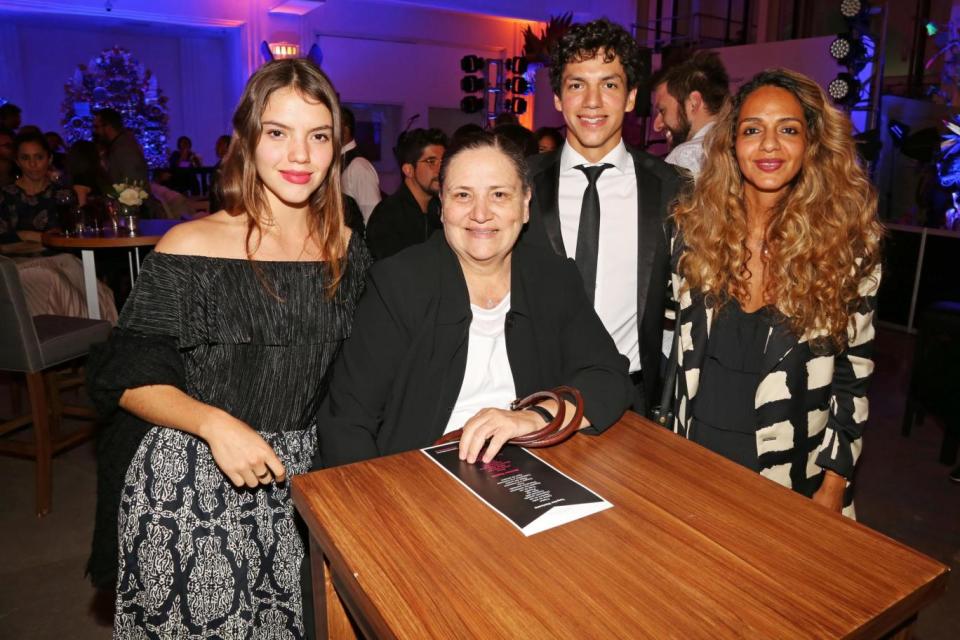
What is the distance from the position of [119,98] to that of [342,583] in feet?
45.1

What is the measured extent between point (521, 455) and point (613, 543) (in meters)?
0.36

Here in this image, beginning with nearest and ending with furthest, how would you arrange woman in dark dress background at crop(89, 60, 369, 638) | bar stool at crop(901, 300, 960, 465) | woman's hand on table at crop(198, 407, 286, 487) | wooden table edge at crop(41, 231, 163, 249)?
woman's hand on table at crop(198, 407, 286, 487) < woman in dark dress background at crop(89, 60, 369, 638) < bar stool at crop(901, 300, 960, 465) < wooden table edge at crop(41, 231, 163, 249)

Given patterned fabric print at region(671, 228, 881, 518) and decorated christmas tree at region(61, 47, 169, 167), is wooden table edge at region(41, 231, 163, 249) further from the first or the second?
decorated christmas tree at region(61, 47, 169, 167)

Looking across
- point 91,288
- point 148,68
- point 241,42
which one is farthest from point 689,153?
point 148,68

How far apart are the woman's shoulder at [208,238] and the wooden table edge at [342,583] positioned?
65cm

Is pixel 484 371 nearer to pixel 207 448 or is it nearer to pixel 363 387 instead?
pixel 363 387

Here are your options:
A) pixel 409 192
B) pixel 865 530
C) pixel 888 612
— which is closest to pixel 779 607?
pixel 888 612

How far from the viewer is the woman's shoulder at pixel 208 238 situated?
5.29 ft

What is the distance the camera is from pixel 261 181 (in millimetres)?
1747

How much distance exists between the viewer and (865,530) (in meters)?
1.18

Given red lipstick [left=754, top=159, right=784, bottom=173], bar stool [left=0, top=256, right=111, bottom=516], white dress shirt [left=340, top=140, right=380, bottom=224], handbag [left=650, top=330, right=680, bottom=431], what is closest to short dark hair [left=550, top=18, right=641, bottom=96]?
red lipstick [left=754, top=159, right=784, bottom=173]

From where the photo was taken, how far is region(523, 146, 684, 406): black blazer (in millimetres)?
2201

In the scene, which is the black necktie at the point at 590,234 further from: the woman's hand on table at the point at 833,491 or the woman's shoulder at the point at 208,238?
the woman's shoulder at the point at 208,238

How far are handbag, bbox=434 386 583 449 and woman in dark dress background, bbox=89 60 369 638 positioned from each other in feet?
1.55
